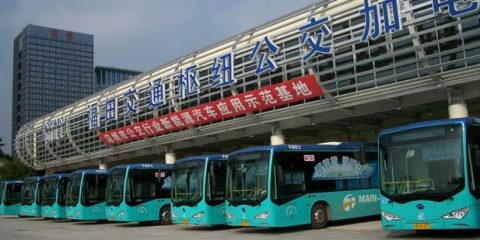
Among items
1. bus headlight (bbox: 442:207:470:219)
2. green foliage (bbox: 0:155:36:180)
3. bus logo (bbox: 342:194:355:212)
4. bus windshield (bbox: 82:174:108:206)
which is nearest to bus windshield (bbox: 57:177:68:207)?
bus windshield (bbox: 82:174:108:206)

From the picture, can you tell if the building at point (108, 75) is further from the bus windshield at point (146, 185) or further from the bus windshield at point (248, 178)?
the bus windshield at point (248, 178)

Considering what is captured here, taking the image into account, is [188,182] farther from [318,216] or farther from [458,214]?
[458,214]

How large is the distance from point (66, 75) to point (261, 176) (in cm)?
11381

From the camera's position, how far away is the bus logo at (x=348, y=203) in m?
16.8

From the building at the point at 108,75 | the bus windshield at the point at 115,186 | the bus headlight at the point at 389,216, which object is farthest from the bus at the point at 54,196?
the building at the point at 108,75

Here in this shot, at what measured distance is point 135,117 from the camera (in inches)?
1374

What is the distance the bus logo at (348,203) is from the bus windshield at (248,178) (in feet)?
10.7

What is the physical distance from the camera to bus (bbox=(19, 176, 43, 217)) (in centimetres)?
2947

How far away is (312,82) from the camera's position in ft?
70.4

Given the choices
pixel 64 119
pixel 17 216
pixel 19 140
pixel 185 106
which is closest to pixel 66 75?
pixel 19 140

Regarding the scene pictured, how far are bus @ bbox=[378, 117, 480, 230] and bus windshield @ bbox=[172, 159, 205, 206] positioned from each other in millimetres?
7206

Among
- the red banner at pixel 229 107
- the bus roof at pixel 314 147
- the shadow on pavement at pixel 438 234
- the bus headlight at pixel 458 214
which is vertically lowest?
the shadow on pavement at pixel 438 234

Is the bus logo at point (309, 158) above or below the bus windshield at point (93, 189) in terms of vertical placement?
above

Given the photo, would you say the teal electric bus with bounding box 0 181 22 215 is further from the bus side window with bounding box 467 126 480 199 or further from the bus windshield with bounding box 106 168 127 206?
the bus side window with bounding box 467 126 480 199
